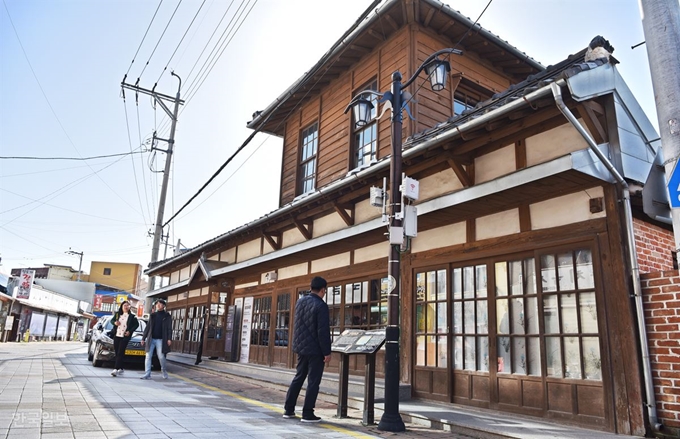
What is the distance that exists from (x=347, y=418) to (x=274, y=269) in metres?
7.12

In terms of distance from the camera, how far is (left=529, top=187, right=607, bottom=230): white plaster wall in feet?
18.7

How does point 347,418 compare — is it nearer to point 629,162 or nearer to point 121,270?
point 629,162

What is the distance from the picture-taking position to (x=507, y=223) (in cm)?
673

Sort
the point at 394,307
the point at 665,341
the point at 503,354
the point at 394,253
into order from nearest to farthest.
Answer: the point at 665,341
the point at 394,307
the point at 394,253
the point at 503,354

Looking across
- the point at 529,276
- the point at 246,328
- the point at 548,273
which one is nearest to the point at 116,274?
the point at 246,328

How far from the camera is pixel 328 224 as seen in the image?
1063 cm

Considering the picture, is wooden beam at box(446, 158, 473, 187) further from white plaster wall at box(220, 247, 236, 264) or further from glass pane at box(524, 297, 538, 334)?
white plaster wall at box(220, 247, 236, 264)

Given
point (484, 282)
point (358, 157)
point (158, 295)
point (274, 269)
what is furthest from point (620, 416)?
point (158, 295)

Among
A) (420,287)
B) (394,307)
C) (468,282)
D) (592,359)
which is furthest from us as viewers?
(420,287)

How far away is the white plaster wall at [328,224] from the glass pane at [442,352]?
3481 millimetres

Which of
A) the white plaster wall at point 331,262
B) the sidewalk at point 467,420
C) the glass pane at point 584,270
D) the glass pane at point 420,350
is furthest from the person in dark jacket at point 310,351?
the white plaster wall at point 331,262

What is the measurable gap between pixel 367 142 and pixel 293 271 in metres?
3.84

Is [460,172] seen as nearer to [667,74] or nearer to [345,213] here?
[667,74]

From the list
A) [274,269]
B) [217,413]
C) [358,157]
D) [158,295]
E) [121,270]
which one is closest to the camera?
[217,413]
